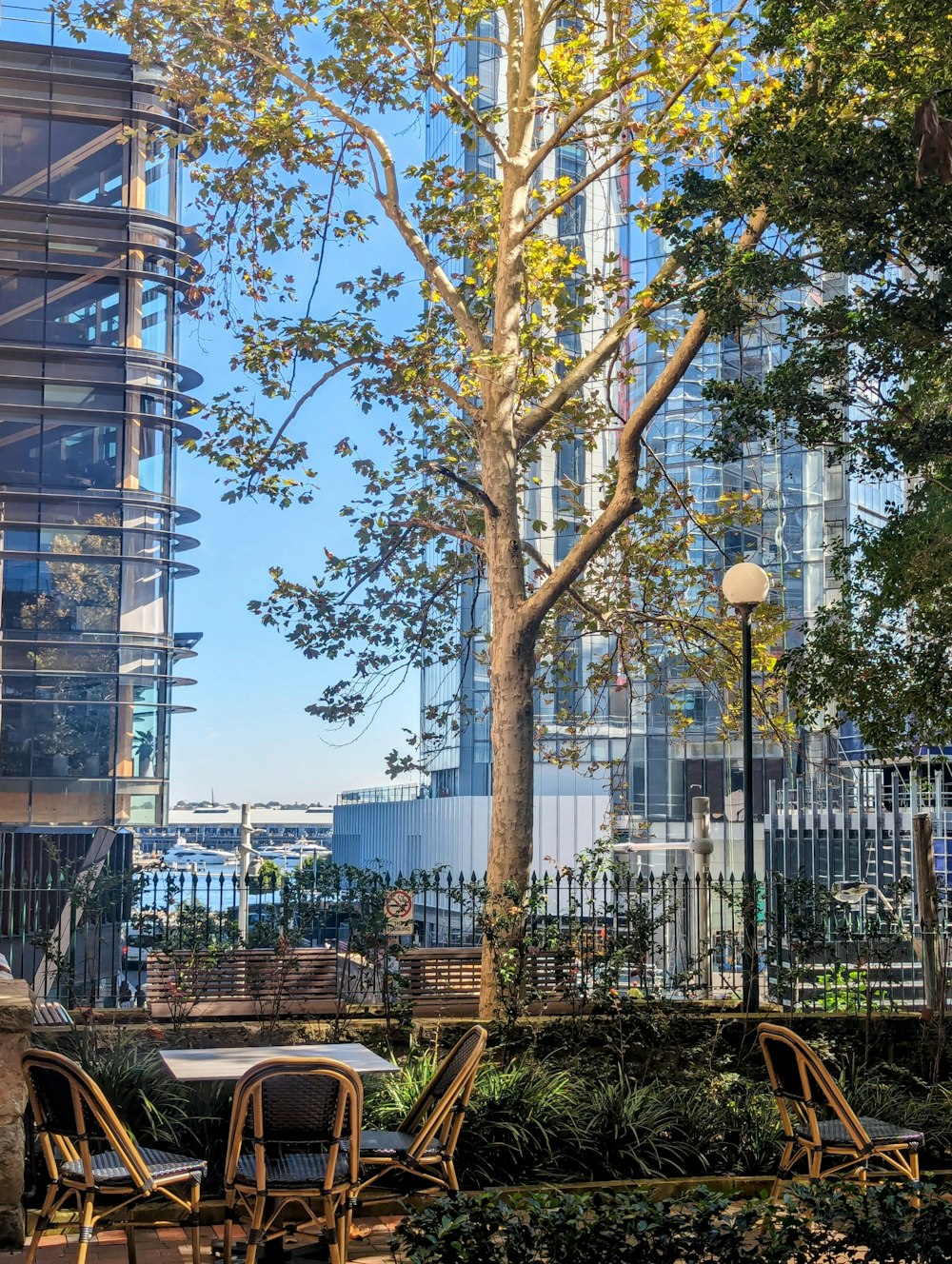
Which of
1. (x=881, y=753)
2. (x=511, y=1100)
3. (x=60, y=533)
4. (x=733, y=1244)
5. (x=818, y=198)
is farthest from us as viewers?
(x=60, y=533)

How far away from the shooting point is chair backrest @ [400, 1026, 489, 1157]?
21.4 ft

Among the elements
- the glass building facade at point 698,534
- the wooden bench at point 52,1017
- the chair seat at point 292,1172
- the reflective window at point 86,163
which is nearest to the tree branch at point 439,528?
the wooden bench at point 52,1017

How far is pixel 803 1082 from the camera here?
24.2 feet

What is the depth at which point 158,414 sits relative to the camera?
3238cm

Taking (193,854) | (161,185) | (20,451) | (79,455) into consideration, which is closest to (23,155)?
(161,185)

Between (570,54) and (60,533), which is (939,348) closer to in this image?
(570,54)

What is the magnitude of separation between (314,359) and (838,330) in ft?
18.4

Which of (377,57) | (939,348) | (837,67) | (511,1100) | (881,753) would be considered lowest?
(511,1100)

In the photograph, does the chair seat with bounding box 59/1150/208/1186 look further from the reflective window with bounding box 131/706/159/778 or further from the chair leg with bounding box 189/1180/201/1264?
the reflective window with bounding box 131/706/159/778

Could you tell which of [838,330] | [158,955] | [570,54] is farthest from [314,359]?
[158,955]

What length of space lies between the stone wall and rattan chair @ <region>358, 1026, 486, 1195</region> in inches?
58.6

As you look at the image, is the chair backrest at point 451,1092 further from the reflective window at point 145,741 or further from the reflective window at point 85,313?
the reflective window at point 85,313

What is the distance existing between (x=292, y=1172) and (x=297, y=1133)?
0.29 metres

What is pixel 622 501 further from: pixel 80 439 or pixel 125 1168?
pixel 80 439
